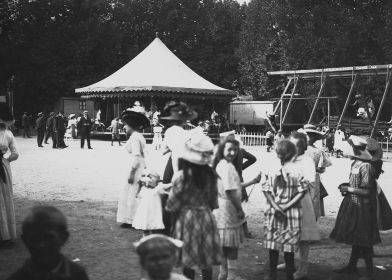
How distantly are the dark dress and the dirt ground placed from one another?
46 centimetres

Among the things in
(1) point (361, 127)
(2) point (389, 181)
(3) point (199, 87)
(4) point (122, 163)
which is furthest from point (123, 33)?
(2) point (389, 181)

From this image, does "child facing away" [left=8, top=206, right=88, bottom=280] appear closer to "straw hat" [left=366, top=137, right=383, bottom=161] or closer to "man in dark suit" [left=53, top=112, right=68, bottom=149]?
"straw hat" [left=366, top=137, right=383, bottom=161]

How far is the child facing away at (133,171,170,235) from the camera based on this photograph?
22.3 ft

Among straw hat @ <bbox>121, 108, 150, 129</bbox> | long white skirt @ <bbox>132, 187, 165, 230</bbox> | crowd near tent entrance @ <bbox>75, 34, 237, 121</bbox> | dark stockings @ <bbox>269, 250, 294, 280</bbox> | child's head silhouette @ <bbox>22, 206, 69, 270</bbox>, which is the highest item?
crowd near tent entrance @ <bbox>75, 34, 237, 121</bbox>

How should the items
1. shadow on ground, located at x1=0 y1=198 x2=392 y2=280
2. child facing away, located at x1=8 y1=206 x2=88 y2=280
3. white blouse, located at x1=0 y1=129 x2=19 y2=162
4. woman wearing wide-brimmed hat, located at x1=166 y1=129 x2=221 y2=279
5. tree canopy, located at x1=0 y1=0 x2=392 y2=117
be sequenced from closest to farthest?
child facing away, located at x1=8 y1=206 x2=88 y2=280 → woman wearing wide-brimmed hat, located at x1=166 y1=129 x2=221 y2=279 → shadow on ground, located at x1=0 y1=198 x2=392 y2=280 → white blouse, located at x1=0 y1=129 x2=19 y2=162 → tree canopy, located at x1=0 y1=0 x2=392 y2=117

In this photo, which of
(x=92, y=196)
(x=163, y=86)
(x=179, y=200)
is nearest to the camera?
(x=179, y=200)

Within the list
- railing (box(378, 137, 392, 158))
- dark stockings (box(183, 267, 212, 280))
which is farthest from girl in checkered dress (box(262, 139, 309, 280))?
railing (box(378, 137, 392, 158))

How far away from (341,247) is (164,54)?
28.9 metres

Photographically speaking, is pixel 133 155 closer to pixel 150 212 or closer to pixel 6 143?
pixel 150 212

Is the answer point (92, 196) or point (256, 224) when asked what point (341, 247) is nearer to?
point (256, 224)

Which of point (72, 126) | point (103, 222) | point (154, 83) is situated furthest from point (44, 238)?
point (72, 126)

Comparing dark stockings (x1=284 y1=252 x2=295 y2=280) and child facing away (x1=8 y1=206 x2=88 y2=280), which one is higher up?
child facing away (x1=8 y1=206 x2=88 y2=280)

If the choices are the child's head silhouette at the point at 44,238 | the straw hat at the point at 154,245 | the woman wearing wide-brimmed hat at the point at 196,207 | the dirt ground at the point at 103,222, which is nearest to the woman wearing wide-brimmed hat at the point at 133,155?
the dirt ground at the point at 103,222

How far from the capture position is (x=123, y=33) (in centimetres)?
4656
